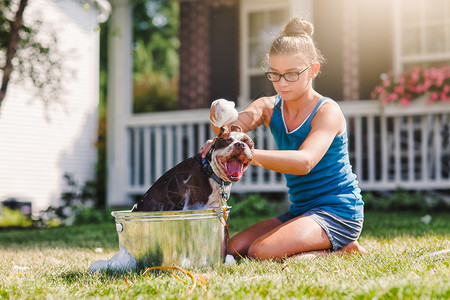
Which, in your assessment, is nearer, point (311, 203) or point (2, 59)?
point (311, 203)

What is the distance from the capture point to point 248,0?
31.8ft

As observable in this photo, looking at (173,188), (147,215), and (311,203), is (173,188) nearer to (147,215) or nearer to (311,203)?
(147,215)

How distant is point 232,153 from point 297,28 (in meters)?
1.19

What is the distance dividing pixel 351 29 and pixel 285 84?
5.99 m

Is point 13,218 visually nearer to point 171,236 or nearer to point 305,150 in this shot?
point 171,236

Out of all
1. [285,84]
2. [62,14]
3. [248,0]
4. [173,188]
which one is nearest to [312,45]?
[285,84]

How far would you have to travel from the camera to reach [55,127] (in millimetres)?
10484

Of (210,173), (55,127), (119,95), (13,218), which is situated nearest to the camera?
(210,173)

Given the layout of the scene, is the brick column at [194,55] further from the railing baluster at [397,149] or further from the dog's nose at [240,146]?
the dog's nose at [240,146]

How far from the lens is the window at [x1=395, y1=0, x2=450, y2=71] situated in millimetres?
8273

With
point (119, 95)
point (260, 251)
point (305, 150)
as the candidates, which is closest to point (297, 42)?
point (305, 150)

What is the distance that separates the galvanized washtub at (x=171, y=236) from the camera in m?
2.64

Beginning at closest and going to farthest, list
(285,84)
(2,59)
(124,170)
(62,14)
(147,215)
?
(147,215), (285,84), (2,59), (124,170), (62,14)

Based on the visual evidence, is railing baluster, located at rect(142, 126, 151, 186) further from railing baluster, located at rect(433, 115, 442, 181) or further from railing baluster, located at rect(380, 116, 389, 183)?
railing baluster, located at rect(433, 115, 442, 181)
